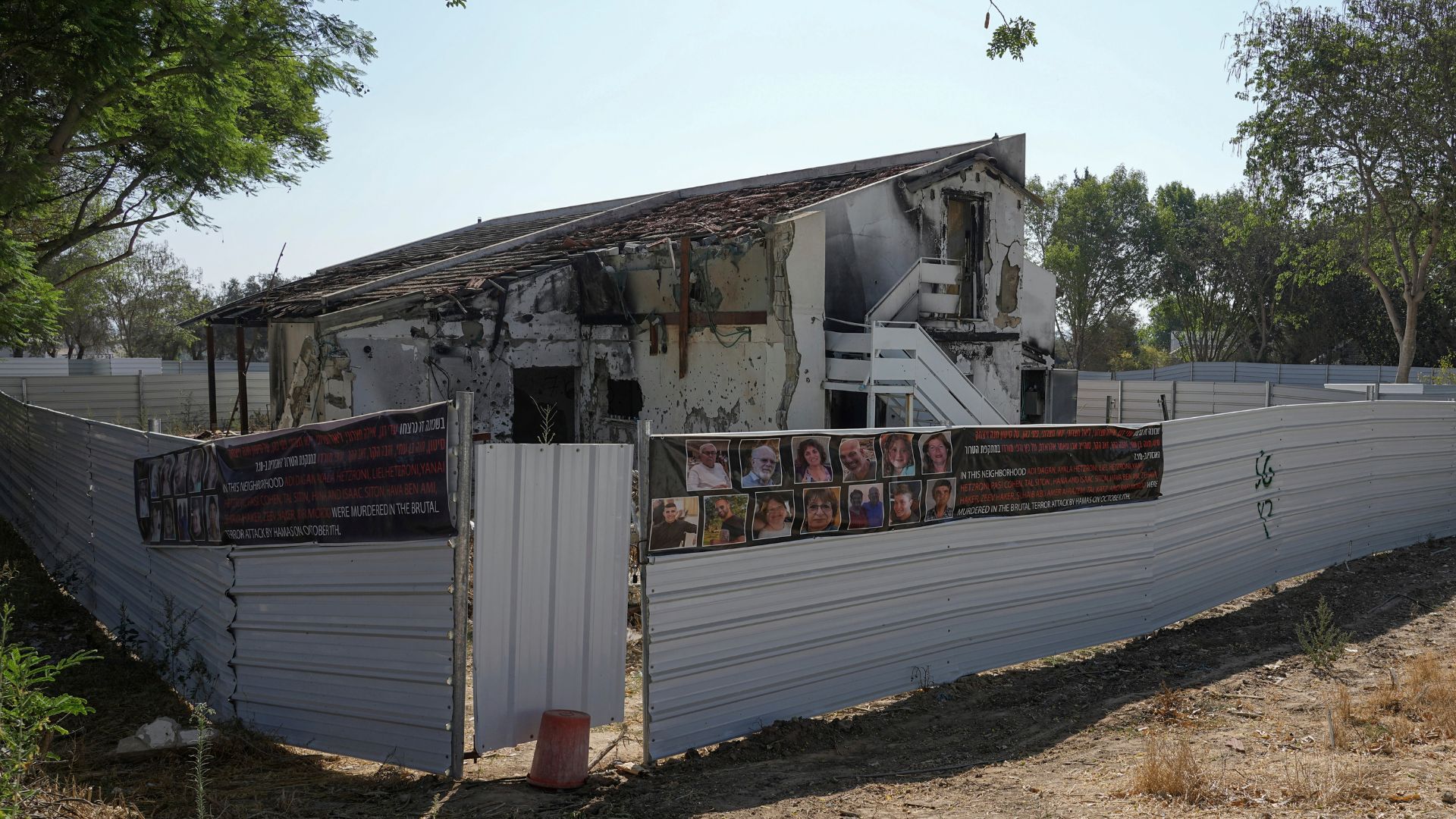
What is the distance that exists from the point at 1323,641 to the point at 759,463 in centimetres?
527

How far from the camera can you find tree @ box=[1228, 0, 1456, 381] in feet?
82.1

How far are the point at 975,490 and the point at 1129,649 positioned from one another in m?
2.33

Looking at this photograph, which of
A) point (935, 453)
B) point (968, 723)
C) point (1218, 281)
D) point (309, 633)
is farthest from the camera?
point (1218, 281)

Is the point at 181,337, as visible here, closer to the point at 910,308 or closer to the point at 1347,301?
the point at 910,308

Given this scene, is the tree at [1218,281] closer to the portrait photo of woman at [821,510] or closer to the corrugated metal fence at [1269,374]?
the corrugated metal fence at [1269,374]

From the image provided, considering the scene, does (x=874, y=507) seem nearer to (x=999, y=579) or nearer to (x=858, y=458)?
(x=858, y=458)

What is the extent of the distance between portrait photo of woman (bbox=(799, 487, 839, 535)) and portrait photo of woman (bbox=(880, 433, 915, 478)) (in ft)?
1.75

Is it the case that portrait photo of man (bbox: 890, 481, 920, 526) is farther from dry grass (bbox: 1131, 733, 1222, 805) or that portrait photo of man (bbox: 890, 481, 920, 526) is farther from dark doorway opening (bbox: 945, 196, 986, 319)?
dark doorway opening (bbox: 945, 196, 986, 319)

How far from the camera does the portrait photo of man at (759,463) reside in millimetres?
6406

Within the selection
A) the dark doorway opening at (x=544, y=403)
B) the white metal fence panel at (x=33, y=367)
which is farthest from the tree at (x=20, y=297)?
the white metal fence panel at (x=33, y=367)

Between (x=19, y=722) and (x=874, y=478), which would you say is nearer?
(x=19, y=722)

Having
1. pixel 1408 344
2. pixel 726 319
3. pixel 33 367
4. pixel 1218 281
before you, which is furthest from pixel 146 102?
pixel 1218 281

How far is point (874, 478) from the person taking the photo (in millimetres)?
7051

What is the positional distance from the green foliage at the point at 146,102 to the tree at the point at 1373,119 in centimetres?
2335
